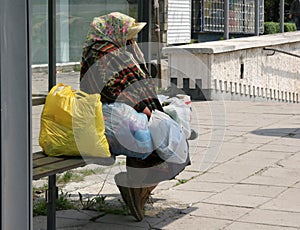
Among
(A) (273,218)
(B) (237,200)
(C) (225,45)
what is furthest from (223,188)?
(C) (225,45)

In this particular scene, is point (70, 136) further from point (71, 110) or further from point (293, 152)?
point (293, 152)

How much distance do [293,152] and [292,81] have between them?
35.1 feet

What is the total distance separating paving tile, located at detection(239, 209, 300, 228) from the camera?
5316 millimetres

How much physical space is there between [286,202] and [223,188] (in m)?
0.69

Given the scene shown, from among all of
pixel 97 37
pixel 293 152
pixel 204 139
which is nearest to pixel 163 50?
pixel 204 139

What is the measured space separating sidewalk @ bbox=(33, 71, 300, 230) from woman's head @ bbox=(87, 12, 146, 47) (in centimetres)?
70

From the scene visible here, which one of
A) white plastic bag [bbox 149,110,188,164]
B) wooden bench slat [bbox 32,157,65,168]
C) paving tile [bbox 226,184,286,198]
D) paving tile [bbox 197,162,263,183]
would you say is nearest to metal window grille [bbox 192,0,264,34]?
paving tile [bbox 197,162,263,183]

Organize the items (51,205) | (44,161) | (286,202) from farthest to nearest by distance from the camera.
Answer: (286,202)
(51,205)
(44,161)

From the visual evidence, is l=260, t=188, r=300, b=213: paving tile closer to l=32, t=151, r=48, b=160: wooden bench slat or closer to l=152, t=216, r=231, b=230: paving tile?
l=152, t=216, r=231, b=230: paving tile

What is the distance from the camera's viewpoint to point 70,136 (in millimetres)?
4730

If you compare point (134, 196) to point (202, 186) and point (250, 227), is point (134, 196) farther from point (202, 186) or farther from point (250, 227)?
point (202, 186)

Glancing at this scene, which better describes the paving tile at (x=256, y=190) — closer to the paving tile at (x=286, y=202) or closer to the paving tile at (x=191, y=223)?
the paving tile at (x=286, y=202)

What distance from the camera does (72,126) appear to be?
4.71m

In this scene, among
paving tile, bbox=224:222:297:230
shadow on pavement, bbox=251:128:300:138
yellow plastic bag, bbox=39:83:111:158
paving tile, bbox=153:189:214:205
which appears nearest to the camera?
yellow plastic bag, bbox=39:83:111:158
